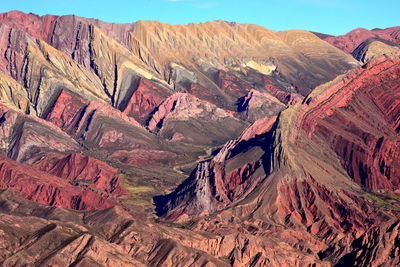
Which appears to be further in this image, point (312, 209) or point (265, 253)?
point (312, 209)

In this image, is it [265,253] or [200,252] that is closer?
[200,252]

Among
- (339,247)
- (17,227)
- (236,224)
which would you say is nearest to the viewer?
(17,227)

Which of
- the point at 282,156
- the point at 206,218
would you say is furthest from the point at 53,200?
the point at 282,156

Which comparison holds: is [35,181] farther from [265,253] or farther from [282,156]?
[265,253]

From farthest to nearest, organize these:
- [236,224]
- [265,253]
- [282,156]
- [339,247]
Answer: [282,156], [236,224], [339,247], [265,253]

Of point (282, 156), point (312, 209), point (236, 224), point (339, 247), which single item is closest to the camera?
point (339, 247)

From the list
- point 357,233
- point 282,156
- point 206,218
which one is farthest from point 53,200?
point 357,233

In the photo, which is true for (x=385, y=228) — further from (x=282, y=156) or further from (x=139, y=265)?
(x=282, y=156)

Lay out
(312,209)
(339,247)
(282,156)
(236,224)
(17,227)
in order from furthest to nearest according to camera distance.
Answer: (282,156)
(312,209)
(236,224)
(339,247)
(17,227)
